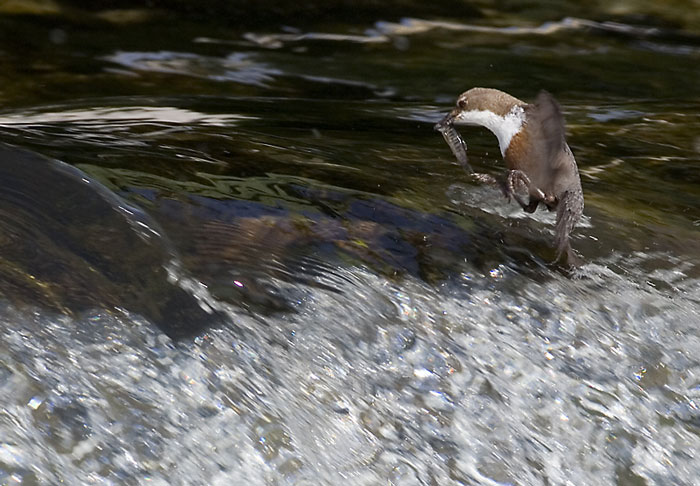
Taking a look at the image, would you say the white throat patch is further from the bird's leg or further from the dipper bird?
the bird's leg

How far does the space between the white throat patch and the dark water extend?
0.90 feet

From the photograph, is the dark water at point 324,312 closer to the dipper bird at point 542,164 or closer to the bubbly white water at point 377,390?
the bubbly white water at point 377,390

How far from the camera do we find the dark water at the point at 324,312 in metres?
2.35

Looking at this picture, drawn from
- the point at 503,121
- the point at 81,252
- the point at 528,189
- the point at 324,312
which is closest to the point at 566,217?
the point at 528,189

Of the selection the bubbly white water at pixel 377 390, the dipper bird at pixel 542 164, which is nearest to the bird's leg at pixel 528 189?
the dipper bird at pixel 542 164

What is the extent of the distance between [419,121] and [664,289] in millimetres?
2330

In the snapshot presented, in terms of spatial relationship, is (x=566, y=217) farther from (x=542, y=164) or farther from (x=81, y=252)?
(x=81, y=252)

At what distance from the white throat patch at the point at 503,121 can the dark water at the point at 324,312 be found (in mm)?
276

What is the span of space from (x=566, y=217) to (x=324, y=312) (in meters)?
1.05

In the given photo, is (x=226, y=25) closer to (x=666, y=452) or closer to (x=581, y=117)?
(x=581, y=117)

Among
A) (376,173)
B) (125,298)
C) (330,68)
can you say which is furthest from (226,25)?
(125,298)

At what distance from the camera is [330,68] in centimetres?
662

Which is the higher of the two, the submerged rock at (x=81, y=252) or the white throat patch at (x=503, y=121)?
the white throat patch at (x=503, y=121)

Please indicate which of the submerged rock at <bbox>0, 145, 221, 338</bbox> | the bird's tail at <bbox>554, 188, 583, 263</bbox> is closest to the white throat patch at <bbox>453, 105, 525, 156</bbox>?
the bird's tail at <bbox>554, 188, 583, 263</bbox>
